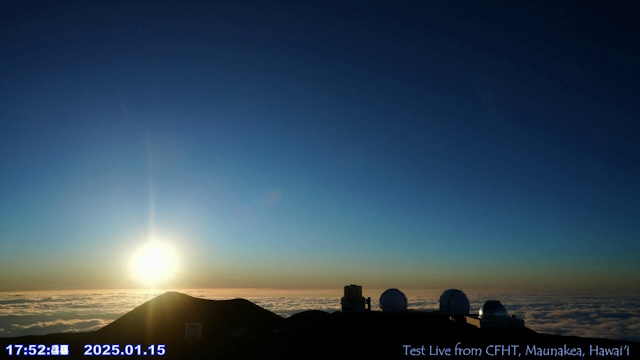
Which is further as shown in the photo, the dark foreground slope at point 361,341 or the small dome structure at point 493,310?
the small dome structure at point 493,310

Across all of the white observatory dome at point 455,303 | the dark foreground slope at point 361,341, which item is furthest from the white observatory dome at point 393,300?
the white observatory dome at point 455,303

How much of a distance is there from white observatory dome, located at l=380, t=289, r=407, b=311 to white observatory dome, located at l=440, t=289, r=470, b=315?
557cm

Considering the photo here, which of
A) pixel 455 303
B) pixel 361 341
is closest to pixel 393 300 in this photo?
pixel 455 303

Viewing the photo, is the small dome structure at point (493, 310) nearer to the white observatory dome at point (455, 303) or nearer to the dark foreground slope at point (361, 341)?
the dark foreground slope at point (361, 341)

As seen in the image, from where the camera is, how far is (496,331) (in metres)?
47.8

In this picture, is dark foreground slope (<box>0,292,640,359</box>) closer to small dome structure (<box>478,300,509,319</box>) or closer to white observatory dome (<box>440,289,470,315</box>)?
small dome structure (<box>478,300,509,319</box>)

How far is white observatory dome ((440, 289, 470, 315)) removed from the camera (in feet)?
190

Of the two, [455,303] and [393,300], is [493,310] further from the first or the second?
[393,300]

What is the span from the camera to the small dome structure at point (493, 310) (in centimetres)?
4850

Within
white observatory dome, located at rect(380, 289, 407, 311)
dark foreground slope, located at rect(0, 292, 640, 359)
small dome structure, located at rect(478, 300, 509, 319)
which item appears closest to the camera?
dark foreground slope, located at rect(0, 292, 640, 359)

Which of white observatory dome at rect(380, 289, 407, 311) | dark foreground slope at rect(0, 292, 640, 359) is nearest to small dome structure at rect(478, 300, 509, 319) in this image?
dark foreground slope at rect(0, 292, 640, 359)

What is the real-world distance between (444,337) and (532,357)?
8705 millimetres

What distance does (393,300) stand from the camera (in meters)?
62.1

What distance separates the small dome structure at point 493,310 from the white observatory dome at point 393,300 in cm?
1454
